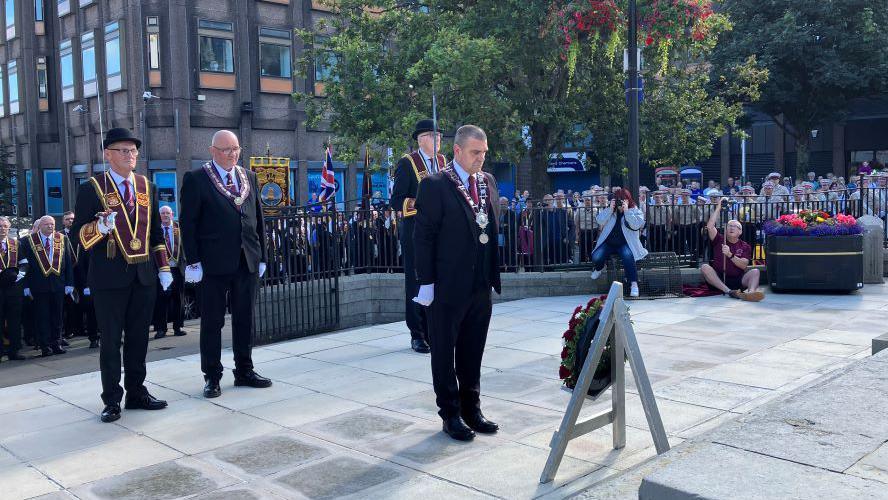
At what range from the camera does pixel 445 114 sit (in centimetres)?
1648

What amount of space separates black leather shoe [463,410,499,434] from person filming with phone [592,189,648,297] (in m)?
7.24

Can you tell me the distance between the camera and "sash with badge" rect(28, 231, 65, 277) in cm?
1186

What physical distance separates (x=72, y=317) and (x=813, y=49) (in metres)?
28.9

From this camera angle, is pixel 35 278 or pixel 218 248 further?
pixel 35 278

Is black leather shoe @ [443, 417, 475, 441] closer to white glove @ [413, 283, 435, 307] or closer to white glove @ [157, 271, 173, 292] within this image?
white glove @ [413, 283, 435, 307]

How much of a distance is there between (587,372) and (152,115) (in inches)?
1141

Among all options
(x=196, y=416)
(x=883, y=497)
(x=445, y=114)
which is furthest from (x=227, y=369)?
(x=445, y=114)

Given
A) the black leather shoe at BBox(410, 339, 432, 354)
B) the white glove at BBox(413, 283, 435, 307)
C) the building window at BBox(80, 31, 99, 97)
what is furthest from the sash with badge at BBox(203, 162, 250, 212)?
the building window at BBox(80, 31, 99, 97)

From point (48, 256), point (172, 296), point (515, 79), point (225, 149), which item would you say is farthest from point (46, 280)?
point (515, 79)

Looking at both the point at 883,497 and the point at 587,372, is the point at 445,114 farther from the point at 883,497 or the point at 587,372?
the point at 883,497

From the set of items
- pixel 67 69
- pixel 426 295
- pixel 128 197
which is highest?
pixel 67 69

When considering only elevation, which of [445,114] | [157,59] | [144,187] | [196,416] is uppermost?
[157,59]

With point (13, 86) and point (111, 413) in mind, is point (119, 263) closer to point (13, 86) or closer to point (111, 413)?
point (111, 413)

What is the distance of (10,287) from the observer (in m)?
11.9
